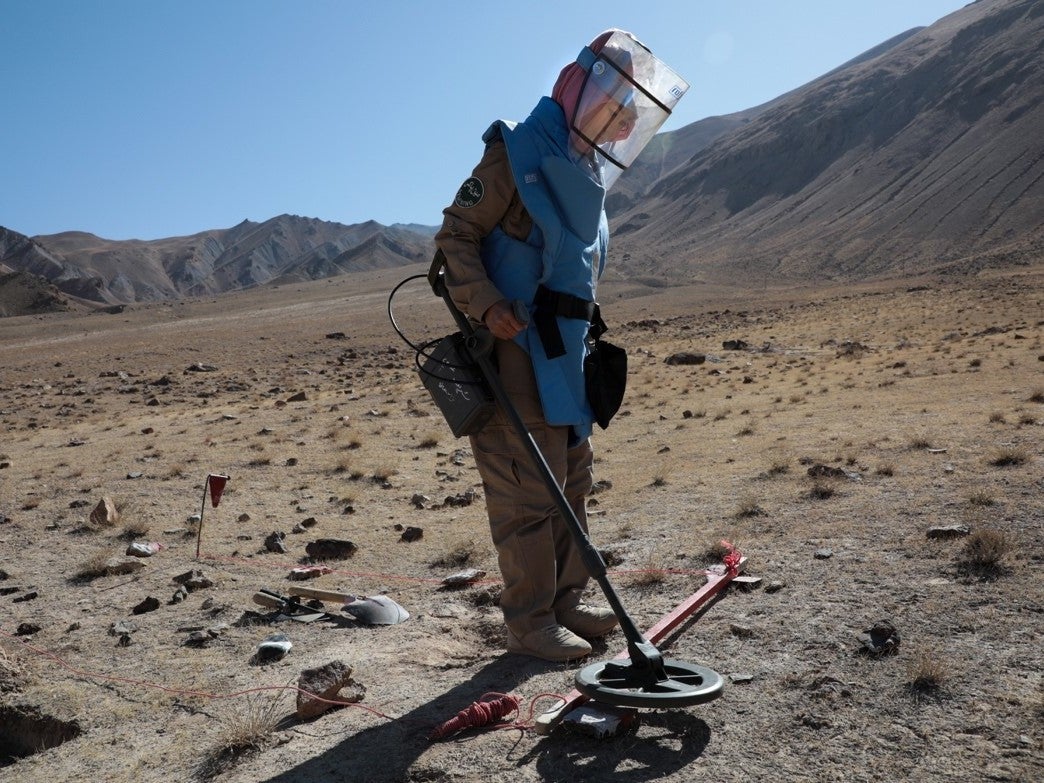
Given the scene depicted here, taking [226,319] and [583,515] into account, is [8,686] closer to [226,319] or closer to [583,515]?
[583,515]

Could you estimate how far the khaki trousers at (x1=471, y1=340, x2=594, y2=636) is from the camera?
3.72 m

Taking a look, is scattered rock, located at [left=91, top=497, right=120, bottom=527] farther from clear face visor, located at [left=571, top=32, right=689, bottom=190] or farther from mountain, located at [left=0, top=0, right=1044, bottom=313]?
mountain, located at [left=0, top=0, right=1044, bottom=313]

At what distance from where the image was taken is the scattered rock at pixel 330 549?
6.14 m

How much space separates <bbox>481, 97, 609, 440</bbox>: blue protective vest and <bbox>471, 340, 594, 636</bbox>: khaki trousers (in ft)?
0.26

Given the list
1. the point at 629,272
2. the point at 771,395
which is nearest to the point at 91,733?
the point at 771,395

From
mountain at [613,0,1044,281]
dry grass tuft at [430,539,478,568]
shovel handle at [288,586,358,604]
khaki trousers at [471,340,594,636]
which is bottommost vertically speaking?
dry grass tuft at [430,539,478,568]

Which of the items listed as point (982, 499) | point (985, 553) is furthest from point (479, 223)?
point (982, 499)

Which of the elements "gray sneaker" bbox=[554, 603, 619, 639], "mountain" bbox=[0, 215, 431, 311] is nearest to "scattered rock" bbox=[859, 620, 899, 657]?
"gray sneaker" bbox=[554, 603, 619, 639]

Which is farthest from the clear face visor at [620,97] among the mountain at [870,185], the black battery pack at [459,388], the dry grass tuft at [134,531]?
the mountain at [870,185]

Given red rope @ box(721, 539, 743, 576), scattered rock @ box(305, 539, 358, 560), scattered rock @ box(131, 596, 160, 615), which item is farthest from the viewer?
scattered rock @ box(305, 539, 358, 560)

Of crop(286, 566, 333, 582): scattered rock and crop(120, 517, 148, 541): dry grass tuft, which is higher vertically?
crop(120, 517, 148, 541): dry grass tuft

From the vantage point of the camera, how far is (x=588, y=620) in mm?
3939

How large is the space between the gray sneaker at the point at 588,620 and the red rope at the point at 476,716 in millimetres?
757

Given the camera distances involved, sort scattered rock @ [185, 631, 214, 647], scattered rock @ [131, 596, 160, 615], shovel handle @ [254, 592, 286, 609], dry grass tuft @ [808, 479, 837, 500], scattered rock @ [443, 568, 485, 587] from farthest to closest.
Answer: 1. dry grass tuft @ [808, 479, 837, 500]
2. scattered rock @ [443, 568, 485, 587]
3. scattered rock @ [131, 596, 160, 615]
4. shovel handle @ [254, 592, 286, 609]
5. scattered rock @ [185, 631, 214, 647]
